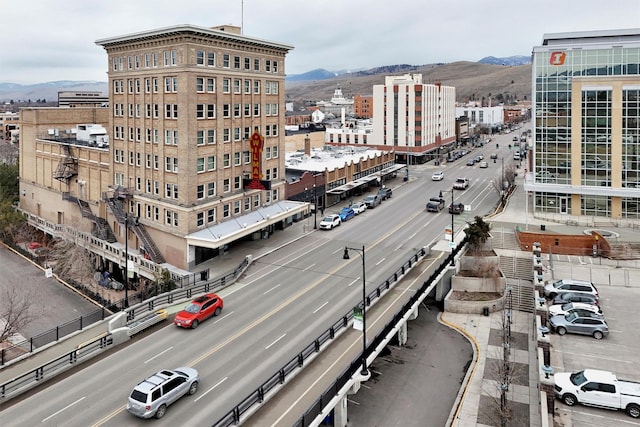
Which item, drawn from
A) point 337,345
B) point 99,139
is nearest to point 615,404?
point 337,345

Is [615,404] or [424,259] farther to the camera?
[424,259]

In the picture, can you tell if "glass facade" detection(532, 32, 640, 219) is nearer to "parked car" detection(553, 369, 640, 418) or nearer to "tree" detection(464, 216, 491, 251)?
"tree" detection(464, 216, 491, 251)

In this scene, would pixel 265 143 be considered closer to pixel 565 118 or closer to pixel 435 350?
pixel 435 350

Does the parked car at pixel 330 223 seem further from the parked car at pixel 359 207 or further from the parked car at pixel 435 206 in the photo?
the parked car at pixel 435 206

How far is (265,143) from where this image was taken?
55.1 metres

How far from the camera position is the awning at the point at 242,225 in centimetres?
4453

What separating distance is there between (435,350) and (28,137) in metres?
65.9

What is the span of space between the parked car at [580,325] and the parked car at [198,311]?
78.7 feet

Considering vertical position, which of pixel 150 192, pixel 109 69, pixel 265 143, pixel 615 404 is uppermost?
pixel 109 69

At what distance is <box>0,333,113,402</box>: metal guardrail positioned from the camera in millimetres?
24641

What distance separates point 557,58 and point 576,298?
113 ft

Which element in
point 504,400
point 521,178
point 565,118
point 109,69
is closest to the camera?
point 504,400

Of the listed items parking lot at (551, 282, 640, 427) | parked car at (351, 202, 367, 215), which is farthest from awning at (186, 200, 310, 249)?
parking lot at (551, 282, 640, 427)

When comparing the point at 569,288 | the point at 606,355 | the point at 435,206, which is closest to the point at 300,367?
the point at 606,355
